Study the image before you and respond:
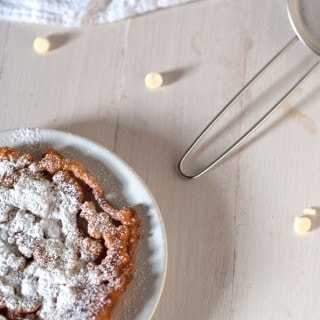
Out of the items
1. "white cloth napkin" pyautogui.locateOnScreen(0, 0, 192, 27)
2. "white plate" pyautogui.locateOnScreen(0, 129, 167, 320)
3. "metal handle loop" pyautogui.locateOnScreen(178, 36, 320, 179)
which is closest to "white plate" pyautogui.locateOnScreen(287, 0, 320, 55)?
"metal handle loop" pyautogui.locateOnScreen(178, 36, 320, 179)

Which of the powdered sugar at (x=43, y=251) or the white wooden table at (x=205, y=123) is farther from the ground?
the white wooden table at (x=205, y=123)

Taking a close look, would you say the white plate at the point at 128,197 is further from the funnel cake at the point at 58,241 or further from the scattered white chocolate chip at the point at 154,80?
the scattered white chocolate chip at the point at 154,80

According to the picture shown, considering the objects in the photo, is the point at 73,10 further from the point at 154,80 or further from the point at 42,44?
the point at 154,80

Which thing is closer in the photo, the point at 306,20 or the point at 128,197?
the point at 128,197

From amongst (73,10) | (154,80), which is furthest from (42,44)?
(154,80)

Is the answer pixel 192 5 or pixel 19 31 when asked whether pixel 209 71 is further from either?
pixel 19 31

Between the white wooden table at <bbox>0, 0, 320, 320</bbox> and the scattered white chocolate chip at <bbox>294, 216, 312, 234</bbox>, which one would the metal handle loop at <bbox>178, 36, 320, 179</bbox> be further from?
the scattered white chocolate chip at <bbox>294, 216, 312, 234</bbox>

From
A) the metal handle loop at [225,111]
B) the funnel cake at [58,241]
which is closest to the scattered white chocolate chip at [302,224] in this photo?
the metal handle loop at [225,111]
